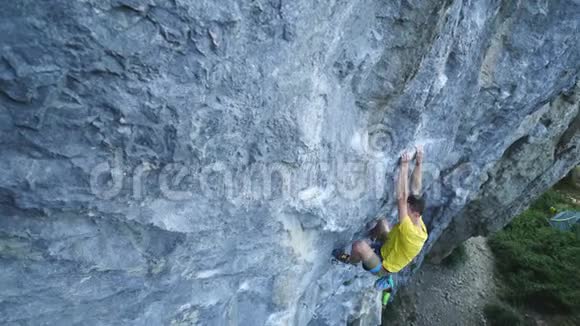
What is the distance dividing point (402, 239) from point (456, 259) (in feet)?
21.4

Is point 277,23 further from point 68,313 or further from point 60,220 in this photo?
point 68,313

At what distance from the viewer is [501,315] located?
7.96 meters

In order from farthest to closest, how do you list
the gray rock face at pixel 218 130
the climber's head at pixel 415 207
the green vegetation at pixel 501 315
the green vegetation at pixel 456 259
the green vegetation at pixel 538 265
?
the green vegetation at pixel 456 259 < the green vegetation at pixel 538 265 < the green vegetation at pixel 501 315 < the climber's head at pixel 415 207 < the gray rock face at pixel 218 130

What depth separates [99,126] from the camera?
1946mm

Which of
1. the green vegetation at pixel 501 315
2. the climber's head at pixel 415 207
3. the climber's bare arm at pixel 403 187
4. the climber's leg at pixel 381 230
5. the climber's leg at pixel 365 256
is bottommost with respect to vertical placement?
the green vegetation at pixel 501 315

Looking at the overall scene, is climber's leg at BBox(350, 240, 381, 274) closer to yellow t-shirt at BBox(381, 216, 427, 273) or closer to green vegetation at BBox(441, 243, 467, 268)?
yellow t-shirt at BBox(381, 216, 427, 273)

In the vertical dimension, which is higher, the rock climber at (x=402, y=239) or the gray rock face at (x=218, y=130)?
the gray rock face at (x=218, y=130)

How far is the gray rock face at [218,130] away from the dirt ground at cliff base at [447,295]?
4.81 metres

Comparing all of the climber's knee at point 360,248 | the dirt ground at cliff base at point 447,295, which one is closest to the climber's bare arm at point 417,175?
the climber's knee at point 360,248

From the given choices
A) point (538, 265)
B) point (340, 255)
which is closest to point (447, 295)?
point (538, 265)

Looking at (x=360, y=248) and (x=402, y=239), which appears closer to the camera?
(x=402, y=239)

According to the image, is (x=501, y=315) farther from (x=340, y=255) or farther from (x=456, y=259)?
(x=340, y=255)

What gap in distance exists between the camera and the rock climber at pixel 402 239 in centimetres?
353

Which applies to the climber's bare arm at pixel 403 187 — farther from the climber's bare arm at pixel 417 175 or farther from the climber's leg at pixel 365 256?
the climber's leg at pixel 365 256
